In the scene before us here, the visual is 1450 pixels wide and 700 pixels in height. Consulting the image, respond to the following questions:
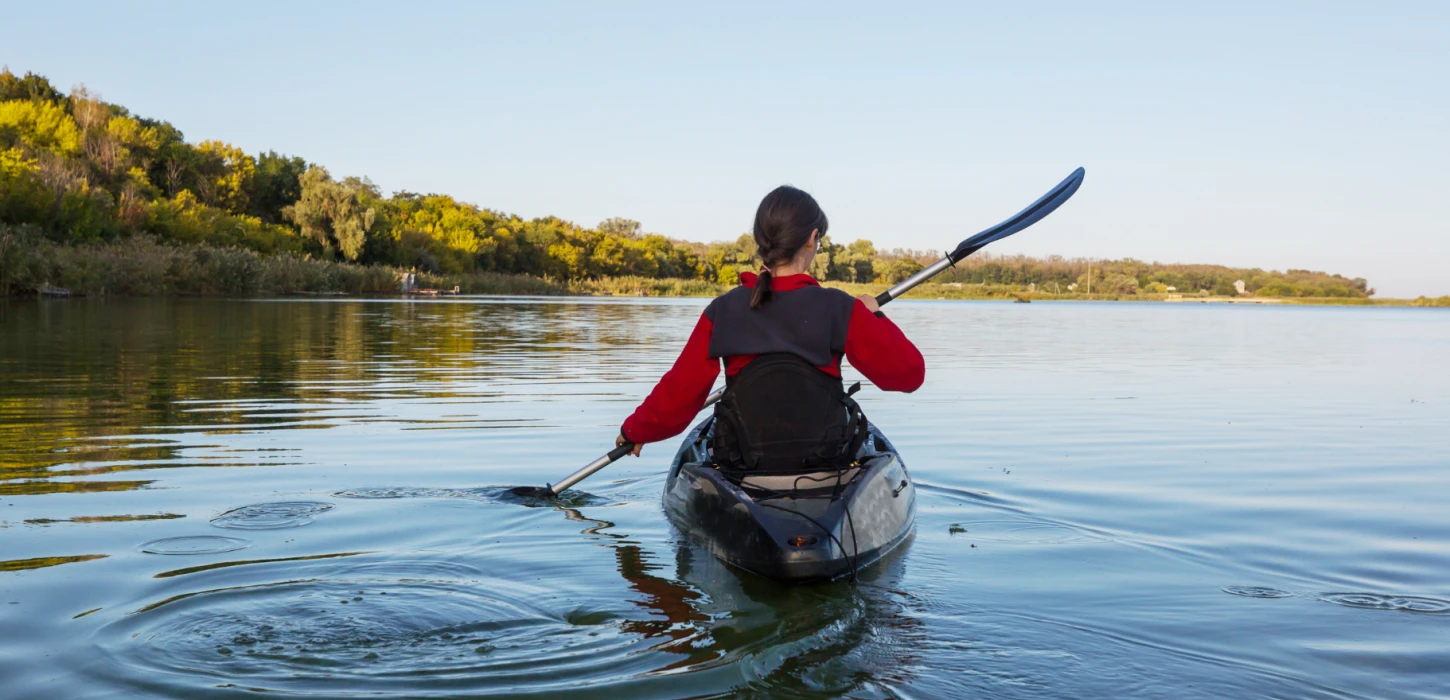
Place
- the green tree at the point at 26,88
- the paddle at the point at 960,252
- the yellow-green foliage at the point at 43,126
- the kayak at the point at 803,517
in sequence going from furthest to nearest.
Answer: the green tree at the point at 26,88
the yellow-green foliage at the point at 43,126
the paddle at the point at 960,252
the kayak at the point at 803,517

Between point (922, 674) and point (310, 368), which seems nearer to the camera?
point (922, 674)

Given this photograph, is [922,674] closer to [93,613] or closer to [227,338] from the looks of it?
[93,613]

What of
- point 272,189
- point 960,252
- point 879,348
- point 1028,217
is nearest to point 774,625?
point 879,348

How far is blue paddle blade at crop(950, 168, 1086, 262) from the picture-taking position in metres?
6.12

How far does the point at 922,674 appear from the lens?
10.1 feet

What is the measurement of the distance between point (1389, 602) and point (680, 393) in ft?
9.08

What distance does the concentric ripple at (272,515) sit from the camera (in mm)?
4938

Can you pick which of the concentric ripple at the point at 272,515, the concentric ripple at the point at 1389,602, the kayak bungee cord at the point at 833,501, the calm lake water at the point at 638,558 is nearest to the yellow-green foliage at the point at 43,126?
the calm lake water at the point at 638,558

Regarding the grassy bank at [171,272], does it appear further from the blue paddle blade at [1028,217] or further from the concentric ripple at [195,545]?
the concentric ripple at [195,545]

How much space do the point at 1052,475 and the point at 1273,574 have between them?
2.44 m

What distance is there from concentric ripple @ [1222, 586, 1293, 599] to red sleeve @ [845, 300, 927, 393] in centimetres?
143

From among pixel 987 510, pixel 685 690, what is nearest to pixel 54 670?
pixel 685 690

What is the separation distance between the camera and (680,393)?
4.51 meters

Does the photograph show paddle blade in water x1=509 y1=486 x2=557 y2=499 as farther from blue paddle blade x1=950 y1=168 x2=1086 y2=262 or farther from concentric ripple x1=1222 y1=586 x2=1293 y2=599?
concentric ripple x1=1222 y1=586 x2=1293 y2=599
